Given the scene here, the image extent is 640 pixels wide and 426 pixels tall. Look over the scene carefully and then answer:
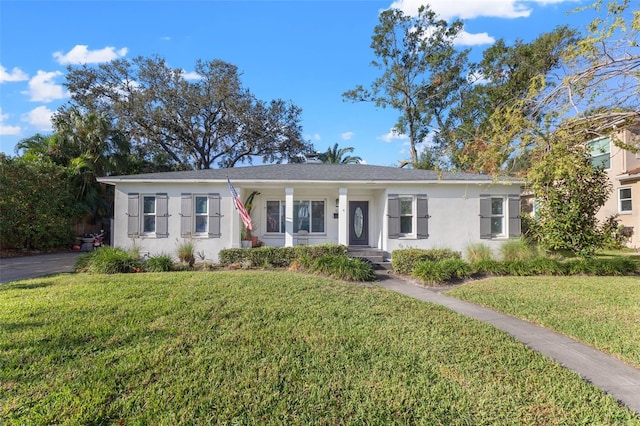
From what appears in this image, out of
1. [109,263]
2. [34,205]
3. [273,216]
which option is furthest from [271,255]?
[34,205]

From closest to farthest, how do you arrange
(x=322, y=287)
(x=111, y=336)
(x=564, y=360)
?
(x=564, y=360), (x=111, y=336), (x=322, y=287)

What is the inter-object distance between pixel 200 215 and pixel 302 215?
13.6ft

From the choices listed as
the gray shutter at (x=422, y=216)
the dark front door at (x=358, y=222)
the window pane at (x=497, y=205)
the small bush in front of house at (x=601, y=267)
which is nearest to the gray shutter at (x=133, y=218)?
the dark front door at (x=358, y=222)

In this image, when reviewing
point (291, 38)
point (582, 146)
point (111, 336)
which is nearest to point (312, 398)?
point (111, 336)

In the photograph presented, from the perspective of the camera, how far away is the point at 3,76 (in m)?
10.5

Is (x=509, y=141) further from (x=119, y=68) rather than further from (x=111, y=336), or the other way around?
(x=119, y=68)

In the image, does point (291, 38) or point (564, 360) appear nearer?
point (564, 360)

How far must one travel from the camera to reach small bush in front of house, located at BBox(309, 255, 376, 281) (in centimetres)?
848

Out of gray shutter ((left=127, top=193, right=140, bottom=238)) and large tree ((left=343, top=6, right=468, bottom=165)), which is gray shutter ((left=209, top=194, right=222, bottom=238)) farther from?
large tree ((left=343, top=6, right=468, bottom=165))

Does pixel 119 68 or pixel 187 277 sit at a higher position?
pixel 119 68

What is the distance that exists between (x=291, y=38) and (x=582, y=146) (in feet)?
33.3

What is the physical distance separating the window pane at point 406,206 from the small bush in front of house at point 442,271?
3350mm

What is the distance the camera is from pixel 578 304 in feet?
19.8

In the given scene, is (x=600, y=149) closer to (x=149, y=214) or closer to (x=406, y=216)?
(x=406, y=216)
